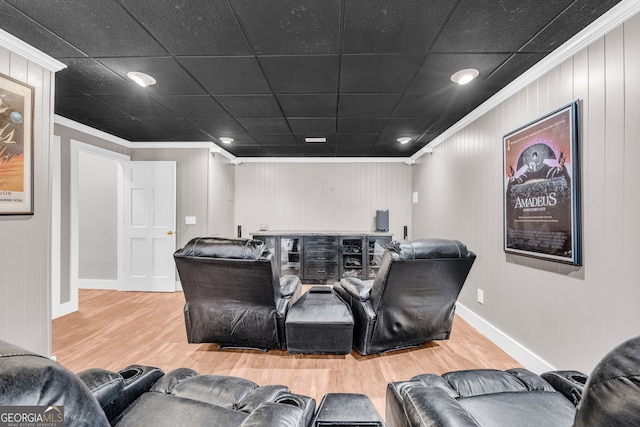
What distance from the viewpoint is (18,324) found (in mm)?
2062

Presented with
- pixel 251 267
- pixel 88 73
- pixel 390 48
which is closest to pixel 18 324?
pixel 251 267

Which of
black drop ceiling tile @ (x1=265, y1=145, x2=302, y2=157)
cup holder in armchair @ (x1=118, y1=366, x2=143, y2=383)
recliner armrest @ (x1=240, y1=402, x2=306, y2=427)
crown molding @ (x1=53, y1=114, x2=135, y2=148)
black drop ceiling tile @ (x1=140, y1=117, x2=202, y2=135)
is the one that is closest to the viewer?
recliner armrest @ (x1=240, y1=402, x2=306, y2=427)

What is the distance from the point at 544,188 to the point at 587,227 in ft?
1.38

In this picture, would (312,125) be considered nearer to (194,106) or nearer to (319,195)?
(194,106)

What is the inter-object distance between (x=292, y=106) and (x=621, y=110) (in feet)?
8.37

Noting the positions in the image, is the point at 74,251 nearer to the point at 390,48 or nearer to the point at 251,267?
the point at 251,267

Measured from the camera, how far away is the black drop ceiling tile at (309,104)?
2793 mm

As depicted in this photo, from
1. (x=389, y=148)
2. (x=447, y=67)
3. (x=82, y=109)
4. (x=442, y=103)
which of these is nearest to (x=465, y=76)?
(x=447, y=67)

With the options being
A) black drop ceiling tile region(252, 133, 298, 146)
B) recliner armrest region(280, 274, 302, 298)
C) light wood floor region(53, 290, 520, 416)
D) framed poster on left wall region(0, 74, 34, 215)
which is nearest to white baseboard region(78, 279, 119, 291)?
light wood floor region(53, 290, 520, 416)

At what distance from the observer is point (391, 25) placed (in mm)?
1742

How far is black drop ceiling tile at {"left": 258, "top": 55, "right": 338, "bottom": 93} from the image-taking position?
83.5 inches

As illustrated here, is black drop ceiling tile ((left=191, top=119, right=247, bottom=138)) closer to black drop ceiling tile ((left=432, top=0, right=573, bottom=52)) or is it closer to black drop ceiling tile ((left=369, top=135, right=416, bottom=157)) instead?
black drop ceiling tile ((left=369, top=135, right=416, bottom=157))

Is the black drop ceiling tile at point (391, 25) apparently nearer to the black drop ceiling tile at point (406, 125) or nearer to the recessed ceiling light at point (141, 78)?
the black drop ceiling tile at point (406, 125)

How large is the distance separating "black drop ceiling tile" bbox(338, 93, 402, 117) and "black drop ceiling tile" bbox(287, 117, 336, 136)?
1.07ft
